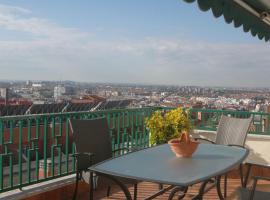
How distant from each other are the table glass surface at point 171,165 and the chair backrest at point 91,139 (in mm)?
637

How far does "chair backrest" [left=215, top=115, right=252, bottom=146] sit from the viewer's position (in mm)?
5109

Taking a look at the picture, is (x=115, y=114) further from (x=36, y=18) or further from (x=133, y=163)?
(x=36, y=18)

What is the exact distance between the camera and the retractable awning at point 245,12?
13.1ft

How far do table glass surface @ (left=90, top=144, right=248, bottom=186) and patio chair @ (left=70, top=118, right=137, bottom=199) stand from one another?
0.49 metres

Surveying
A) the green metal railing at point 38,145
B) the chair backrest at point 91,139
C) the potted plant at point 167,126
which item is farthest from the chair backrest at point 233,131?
the chair backrest at point 91,139

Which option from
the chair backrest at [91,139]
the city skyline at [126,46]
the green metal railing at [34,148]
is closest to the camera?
the chair backrest at [91,139]

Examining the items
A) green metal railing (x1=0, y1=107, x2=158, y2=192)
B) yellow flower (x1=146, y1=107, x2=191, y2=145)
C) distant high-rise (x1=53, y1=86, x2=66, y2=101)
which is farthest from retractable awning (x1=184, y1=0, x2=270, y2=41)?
distant high-rise (x1=53, y1=86, x2=66, y2=101)

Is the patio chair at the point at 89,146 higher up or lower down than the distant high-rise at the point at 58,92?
lower down

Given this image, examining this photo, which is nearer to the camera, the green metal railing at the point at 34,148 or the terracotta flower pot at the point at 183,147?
the terracotta flower pot at the point at 183,147

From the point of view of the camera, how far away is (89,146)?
14.1ft

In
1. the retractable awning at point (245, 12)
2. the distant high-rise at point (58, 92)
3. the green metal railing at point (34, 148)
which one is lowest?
the green metal railing at point (34, 148)

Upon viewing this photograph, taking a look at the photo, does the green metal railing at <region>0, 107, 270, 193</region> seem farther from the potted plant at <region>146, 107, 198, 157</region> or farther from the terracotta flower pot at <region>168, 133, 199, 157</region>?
the terracotta flower pot at <region>168, 133, 199, 157</region>

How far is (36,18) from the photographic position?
15828mm

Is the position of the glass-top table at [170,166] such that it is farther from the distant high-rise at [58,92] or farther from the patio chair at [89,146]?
the distant high-rise at [58,92]
